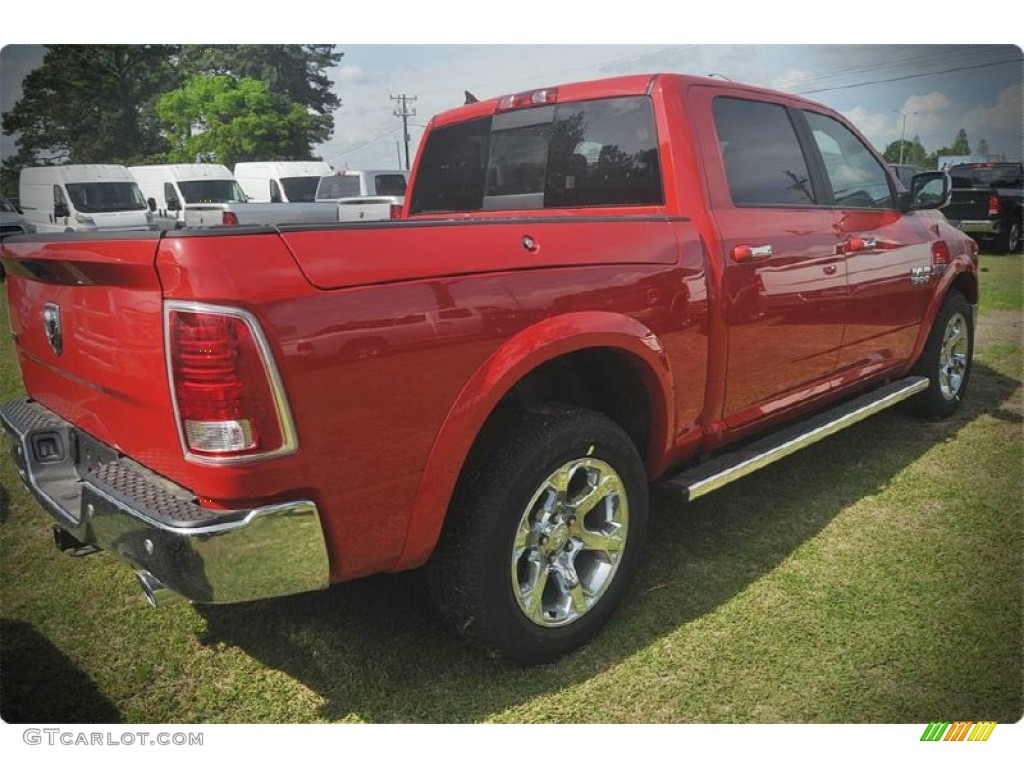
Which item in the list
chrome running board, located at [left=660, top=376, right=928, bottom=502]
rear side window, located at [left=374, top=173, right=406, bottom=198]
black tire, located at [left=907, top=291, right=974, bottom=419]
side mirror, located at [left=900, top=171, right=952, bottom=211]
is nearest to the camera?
chrome running board, located at [left=660, top=376, right=928, bottom=502]

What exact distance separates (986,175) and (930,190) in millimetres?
14634

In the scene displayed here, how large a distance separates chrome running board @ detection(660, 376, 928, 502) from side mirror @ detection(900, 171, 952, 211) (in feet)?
3.29

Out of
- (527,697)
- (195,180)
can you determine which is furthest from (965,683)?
(195,180)

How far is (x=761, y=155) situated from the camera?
124 inches

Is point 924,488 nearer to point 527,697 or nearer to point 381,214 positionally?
point 527,697

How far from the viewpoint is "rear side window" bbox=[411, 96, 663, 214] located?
2904 mm

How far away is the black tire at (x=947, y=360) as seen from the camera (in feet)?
14.8

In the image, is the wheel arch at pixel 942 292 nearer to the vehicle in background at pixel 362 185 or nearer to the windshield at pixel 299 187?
the vehicle in background at pixel 362 185

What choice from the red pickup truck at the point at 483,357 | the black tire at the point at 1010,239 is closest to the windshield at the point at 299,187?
the black tire at the point at 1010,239

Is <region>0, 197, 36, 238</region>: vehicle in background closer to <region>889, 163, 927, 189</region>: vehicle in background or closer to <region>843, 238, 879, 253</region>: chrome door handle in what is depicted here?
<region>889, 163, 927, 189</region>: vehicle in background

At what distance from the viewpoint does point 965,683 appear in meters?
2.32

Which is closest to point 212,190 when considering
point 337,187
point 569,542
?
point 337,187

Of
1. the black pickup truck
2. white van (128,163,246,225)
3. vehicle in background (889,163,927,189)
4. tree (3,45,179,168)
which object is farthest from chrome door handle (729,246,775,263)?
white van (128,163,246,225)

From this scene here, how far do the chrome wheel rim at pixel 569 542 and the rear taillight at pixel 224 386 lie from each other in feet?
2.75
